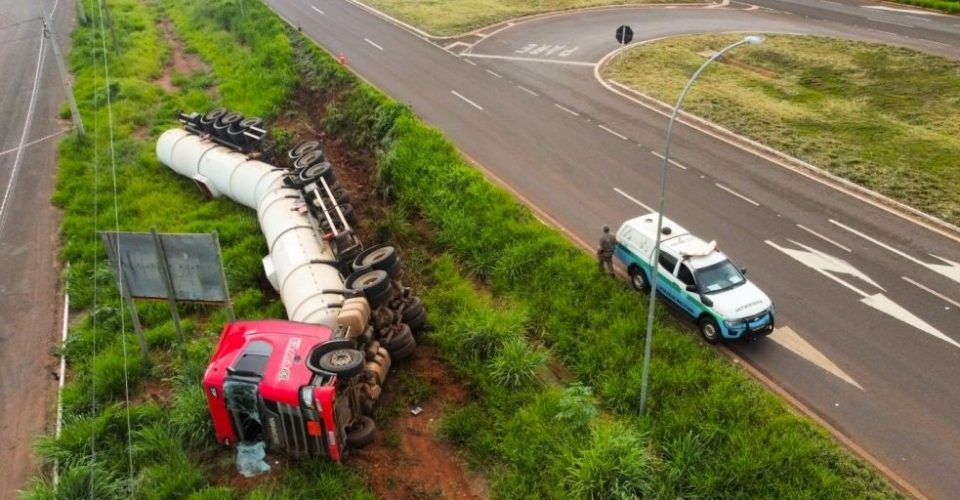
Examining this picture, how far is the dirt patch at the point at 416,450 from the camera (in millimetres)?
12336

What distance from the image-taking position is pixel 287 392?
464 inches

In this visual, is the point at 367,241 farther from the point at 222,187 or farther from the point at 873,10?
the point at 873,10

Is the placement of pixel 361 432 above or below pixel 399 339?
below

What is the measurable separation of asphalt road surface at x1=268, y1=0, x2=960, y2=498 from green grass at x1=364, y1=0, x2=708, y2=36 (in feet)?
7.30

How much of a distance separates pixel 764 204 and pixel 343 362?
1600 cm

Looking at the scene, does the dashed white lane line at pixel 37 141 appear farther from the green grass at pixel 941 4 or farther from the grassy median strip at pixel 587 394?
the green grass at pixel 941 4

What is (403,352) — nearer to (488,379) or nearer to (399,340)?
(399,340)

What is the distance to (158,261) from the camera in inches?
533

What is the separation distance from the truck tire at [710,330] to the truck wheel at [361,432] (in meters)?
8.23

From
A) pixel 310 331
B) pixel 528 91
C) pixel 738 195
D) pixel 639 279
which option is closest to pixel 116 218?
pixel 310 331

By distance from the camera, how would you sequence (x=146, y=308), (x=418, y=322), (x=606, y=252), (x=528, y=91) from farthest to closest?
(x=528, y=91) → (x=606, y=252) → (x=146, y=308) → (x=418, y=322)

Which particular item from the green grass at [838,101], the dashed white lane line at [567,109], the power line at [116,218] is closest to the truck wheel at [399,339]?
the power line at [116,218]

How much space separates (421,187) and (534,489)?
41.4 feet

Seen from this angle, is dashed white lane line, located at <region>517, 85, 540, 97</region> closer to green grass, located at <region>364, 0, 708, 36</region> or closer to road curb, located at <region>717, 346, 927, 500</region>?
green grass, located at <region>364, 0, 708, 36</region>
